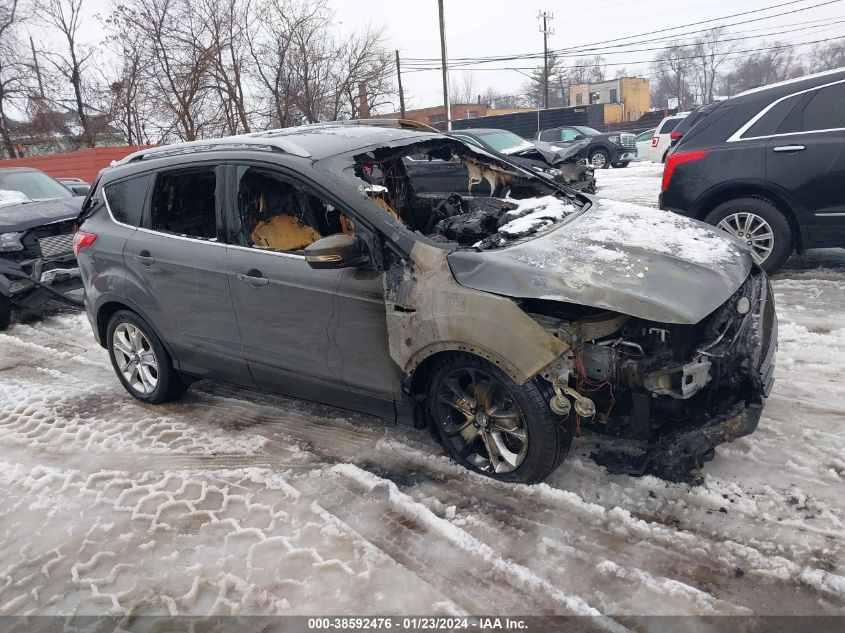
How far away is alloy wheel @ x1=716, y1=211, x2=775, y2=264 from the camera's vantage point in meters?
5.63

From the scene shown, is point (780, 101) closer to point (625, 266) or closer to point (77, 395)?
point (625, 266)

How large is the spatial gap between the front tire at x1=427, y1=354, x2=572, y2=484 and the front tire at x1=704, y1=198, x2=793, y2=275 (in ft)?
12.5

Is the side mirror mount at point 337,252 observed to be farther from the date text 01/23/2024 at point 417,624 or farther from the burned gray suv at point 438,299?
the date text 01/23/2024 at point 417,624

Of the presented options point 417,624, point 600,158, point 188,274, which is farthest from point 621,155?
point 417,624

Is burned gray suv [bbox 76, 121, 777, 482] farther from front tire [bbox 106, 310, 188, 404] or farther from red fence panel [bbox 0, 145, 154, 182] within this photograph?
red fence panel [bbox 0, 145, 154, 182]

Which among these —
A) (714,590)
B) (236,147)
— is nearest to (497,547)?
(714,590)

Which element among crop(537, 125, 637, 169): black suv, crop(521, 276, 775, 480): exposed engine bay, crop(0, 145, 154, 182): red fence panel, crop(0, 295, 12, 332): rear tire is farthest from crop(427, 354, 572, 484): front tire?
crop(0, 145, 154, 182): red fence panel

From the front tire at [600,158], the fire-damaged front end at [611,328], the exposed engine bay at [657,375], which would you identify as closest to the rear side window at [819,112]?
the fire-damaged front end at [611,328]

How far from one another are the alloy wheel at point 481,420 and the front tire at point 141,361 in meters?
2.29

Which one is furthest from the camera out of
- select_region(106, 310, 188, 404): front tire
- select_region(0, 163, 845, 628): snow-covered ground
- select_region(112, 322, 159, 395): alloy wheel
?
select_region(112, 322, 159, 395): alloy wheel

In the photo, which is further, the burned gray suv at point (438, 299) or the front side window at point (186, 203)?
the front side window at point (186, 203)

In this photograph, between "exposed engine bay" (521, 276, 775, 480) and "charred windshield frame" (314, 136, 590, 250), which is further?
"charred windshield frame" (314, 136, 590, 250)

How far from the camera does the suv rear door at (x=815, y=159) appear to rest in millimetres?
5223

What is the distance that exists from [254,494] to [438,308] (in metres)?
1.45
